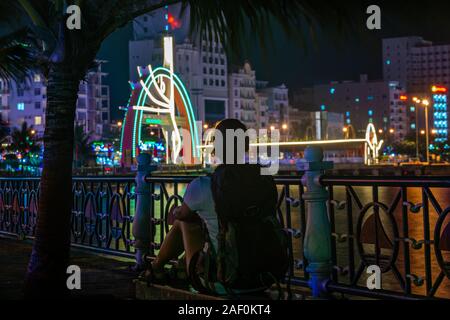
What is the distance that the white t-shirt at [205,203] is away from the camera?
5.18 metres

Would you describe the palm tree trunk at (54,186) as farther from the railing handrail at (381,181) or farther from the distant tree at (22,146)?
the distant tree at (22,146)

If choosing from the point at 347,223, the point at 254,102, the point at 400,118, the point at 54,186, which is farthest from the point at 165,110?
the point at 400,118

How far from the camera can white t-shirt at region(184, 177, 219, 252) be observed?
5.18 m

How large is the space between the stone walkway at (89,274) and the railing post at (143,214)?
0.34m

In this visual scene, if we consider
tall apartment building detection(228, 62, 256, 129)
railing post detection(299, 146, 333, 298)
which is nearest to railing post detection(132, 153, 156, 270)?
railing post detection(299, 146, 333, 298)

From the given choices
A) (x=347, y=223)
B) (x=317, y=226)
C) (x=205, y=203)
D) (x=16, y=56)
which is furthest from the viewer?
(x=16, y=56)

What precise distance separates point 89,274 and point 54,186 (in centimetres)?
219

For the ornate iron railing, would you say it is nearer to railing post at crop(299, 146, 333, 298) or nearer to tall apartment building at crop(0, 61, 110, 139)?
railing post at crop(299, 146, 333, 298)

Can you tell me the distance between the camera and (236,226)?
485 centimetres

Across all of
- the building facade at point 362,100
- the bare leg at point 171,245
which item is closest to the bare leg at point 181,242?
the bare leg at point 171,245

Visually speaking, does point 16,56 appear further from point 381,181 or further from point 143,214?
point 381,181

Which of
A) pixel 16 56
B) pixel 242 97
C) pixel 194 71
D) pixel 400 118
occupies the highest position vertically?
pixel 194 71
